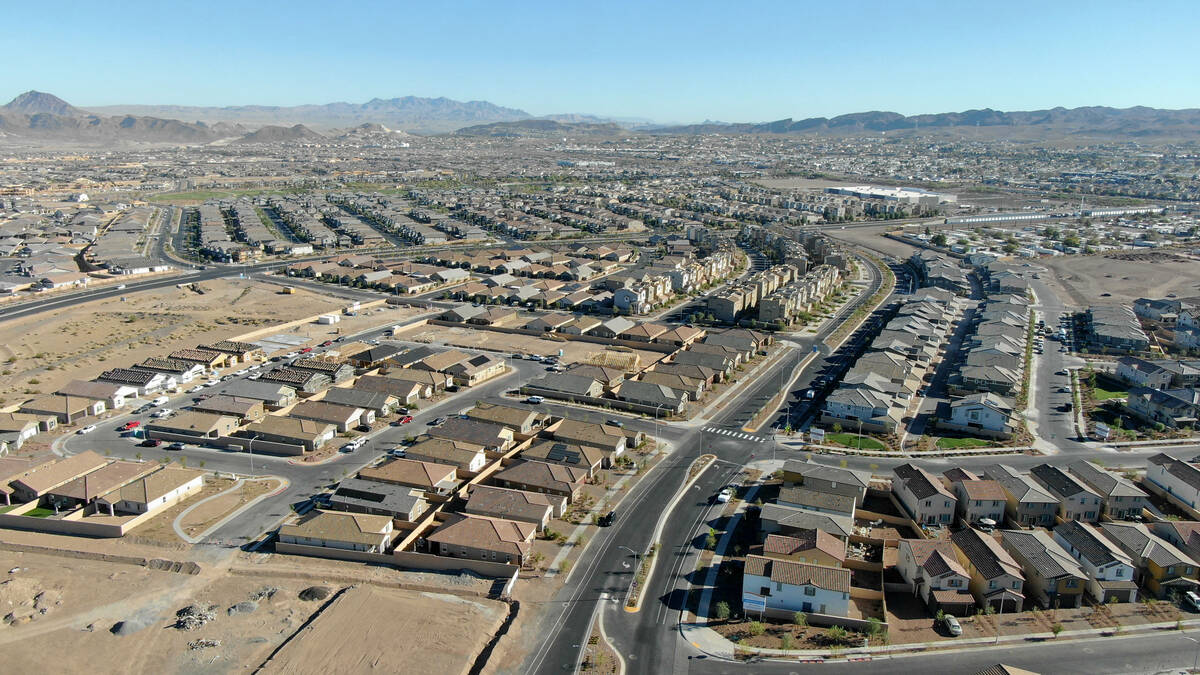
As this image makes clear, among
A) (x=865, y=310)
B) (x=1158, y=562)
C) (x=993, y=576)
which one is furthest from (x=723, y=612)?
(x=865, y=310)

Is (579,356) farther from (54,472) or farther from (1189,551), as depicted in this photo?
(1189,551)

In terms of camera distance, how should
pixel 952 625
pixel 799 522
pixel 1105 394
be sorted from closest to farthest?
pixel 952 625
pixel 799 522
pixel 1105 394

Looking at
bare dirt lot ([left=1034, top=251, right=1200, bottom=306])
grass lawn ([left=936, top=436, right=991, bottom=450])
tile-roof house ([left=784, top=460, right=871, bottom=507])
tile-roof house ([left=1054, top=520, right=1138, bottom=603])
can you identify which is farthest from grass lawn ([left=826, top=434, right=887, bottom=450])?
bare dirt lot ([left=1034, top=251, right=1200, bottom=306])

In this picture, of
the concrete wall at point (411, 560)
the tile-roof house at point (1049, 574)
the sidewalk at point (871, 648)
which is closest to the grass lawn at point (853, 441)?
the tile-roof house at point (1049, 574)

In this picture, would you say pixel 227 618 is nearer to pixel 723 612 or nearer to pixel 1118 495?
→ pixel 723 612

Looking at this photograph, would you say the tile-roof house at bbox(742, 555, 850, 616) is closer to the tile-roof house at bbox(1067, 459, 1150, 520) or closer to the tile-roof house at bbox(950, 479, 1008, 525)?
the tile-roof house at bbox(950, 479, 1008, 525)

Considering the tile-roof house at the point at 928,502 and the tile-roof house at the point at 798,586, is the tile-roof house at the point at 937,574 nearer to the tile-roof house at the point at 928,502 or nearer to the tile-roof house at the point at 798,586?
the tile-roof house at the point at 798,586
